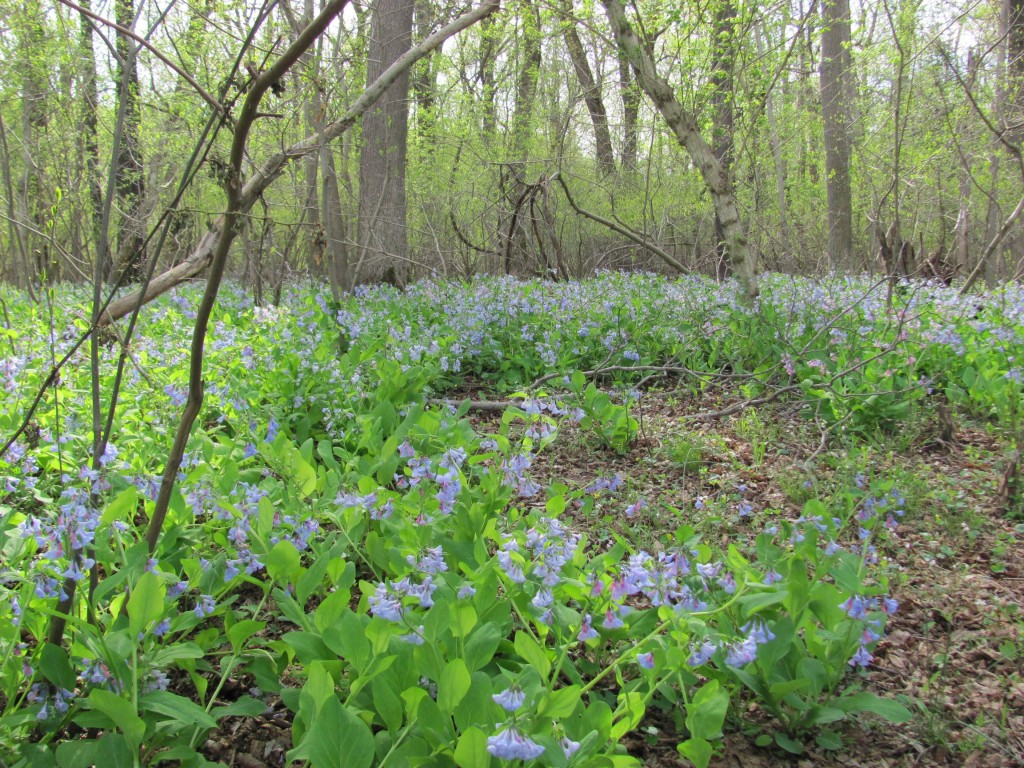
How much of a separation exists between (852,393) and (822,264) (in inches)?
336

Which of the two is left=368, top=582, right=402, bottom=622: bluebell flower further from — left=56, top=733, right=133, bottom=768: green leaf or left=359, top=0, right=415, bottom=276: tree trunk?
left=359, top=0, right=415, bottom=276: tree trunk

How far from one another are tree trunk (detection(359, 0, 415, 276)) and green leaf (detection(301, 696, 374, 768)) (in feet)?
20.2

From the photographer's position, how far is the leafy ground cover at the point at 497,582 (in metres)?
1.13

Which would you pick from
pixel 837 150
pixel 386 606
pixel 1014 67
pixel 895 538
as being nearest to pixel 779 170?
pixel 837 150

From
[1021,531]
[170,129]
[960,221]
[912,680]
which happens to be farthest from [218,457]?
[960,221]

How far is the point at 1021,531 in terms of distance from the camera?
7.65ft

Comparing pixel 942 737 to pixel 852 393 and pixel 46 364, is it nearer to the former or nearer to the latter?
pixel 852 393

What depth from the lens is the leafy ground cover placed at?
3.70 feet

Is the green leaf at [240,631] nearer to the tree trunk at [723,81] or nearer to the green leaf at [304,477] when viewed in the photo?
the green leaf at [304,477]

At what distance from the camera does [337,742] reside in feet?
3.27

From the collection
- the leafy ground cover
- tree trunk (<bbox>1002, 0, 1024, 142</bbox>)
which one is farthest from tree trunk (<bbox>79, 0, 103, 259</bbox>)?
tree trunk (<bbox>1002, 0, 1024, 142</bbox>)

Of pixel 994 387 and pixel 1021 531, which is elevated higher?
pixel 994 387

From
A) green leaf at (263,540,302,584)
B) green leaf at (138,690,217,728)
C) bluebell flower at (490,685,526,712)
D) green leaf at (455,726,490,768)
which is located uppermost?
green leaf at (263,540,302,584)

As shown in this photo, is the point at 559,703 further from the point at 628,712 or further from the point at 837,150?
the point at 837,150
